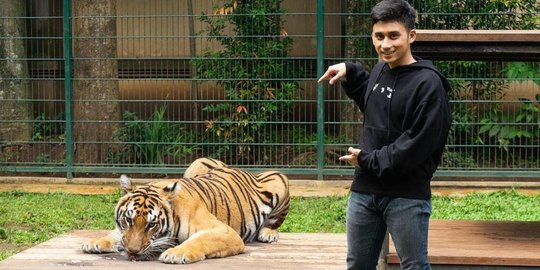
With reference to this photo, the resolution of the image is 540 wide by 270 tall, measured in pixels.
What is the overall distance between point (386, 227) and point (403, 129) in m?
0.52

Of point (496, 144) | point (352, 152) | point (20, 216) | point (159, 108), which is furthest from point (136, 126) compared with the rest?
point (352, 152)

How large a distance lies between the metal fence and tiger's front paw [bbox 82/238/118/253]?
545 centimetres

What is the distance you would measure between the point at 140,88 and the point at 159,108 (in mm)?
345

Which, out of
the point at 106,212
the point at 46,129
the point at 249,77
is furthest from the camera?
the point at 46,129

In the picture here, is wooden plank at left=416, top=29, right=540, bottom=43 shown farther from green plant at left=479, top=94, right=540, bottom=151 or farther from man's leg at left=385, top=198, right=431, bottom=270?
green plant at left=479, top=94, right=540, bottom=151

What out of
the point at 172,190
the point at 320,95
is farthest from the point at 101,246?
the point at 320,95

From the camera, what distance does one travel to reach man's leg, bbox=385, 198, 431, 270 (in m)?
4.55

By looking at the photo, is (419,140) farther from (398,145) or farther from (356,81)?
(356,81)

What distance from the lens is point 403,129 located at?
452cm

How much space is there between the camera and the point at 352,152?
4520 mm

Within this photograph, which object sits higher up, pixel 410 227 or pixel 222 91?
pixel 222 91

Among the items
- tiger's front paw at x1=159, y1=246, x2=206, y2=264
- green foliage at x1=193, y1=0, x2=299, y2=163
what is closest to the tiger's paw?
tiger's front paw at x1=159, y1=246, x2=206, y2=264

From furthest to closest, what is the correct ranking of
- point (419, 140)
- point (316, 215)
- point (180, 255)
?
1. point (316, 215)
2. point (180, 255)
3. point (419, 140)

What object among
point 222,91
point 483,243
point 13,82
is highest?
point 13,82
